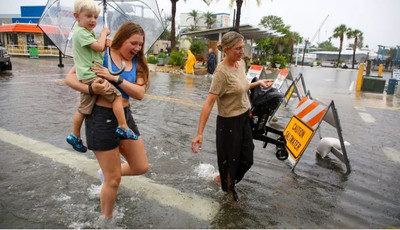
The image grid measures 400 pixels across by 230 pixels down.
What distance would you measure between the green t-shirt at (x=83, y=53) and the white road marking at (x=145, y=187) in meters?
1.66

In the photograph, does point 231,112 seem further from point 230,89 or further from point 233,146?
point 233,146

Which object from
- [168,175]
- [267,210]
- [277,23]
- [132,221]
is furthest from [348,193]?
[277,23]

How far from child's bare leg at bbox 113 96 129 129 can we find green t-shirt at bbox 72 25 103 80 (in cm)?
26

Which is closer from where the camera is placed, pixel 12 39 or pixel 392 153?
pixel 392 153

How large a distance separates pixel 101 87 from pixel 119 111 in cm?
23

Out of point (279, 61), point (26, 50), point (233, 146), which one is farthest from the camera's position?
point (279, 61)

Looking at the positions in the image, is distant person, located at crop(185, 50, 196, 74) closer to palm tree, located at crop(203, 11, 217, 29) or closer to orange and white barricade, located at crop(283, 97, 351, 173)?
orange and white barricade, located at crop(283, 97, 351, 173)

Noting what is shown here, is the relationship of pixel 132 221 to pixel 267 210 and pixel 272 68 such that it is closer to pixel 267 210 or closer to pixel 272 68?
pixel 267 210

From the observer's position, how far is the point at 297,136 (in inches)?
182

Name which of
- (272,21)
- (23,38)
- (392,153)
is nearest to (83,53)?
(392,153)

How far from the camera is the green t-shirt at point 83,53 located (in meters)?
2.30

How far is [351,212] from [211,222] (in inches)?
63.3

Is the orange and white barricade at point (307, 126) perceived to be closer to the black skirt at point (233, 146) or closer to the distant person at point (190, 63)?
the black skirt at point (233, 146)

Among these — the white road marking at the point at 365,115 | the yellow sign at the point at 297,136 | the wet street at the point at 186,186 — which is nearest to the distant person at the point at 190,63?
the white road marking at the point at 365,115
